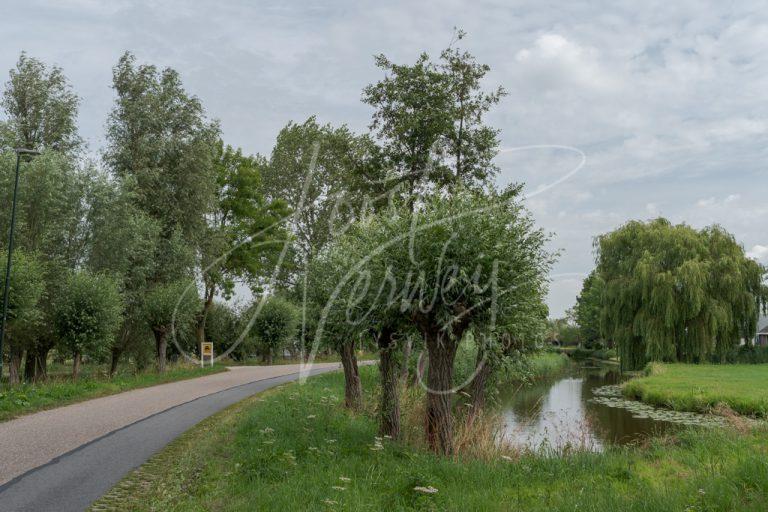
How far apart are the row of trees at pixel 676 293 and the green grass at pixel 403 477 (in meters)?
23.1

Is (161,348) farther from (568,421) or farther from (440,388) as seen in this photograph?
(440,388)

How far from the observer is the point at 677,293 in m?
33.6

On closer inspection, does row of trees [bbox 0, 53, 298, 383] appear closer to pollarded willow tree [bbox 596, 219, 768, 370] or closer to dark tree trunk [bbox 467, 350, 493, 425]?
dark tree trunk [bbox 467, 350, 493, 425]

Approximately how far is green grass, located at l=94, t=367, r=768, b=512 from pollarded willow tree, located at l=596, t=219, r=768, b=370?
23.1 m

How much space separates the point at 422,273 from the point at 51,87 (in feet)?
91.8

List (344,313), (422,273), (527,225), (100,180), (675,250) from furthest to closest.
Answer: (675,250) < (100,180) < (344,313) < (527,225) < (422,273)

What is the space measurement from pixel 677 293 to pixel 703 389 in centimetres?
1207

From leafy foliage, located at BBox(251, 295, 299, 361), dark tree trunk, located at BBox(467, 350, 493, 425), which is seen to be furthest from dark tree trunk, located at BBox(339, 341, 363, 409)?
leafy foliage, located at BBox(251, 295, 299, 361)

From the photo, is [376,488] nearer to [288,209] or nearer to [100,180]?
[100,180]

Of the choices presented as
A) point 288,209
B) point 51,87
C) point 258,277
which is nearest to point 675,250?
point 288,209

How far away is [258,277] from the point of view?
43000 mm

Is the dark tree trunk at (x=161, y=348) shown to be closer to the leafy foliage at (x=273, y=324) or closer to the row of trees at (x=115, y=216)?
the row of trees at (x=115, y=216)

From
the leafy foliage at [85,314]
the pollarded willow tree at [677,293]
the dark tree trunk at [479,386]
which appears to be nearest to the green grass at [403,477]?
the dark tree trunk at [479,386]

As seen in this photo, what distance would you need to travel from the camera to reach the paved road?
300 inches
